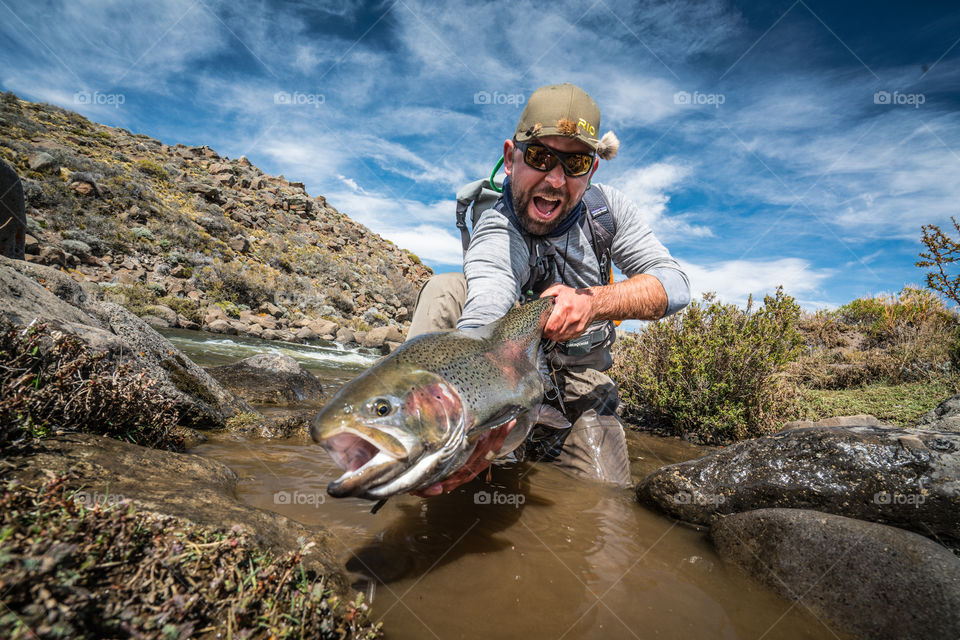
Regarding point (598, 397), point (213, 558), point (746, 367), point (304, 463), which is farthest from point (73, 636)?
point (746, 367)

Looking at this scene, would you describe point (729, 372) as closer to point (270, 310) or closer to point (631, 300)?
point (631, 300)

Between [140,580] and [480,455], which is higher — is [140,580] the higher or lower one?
the lower one

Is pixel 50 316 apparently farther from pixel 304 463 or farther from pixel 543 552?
pixel 543 552

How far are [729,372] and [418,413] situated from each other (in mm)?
5814

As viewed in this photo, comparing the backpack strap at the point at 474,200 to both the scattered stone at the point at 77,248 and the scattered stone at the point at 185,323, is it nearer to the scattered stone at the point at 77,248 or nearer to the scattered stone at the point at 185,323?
the scattered stone at the point at 185,323

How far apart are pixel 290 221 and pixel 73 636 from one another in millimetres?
48487

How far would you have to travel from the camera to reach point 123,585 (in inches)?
51.3

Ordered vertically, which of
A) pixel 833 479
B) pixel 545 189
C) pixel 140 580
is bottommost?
pixel 833 479

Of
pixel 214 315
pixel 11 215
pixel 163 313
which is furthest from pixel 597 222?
pixel 214 315

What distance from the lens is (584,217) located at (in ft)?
13.6

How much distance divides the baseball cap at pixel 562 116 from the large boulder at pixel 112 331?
11.9 feet

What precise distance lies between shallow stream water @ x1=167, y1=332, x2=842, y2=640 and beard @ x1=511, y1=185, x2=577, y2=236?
2242 millimetres

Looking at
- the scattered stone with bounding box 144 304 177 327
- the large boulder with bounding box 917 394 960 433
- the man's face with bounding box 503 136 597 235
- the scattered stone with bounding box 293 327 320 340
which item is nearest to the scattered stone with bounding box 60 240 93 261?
the scattered stone with bounding box 144 304 177 327

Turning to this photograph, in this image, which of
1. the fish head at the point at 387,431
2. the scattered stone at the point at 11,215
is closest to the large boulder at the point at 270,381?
the scattered stone at the point at 11,215
